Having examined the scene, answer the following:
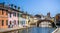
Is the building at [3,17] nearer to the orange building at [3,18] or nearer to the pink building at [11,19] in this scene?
the orange building at [3,18]

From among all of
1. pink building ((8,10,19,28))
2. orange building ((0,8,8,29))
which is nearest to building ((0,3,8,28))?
orange building ((0,8,8,29))

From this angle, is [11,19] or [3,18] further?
[11,19]

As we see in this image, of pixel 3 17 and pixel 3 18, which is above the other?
pixel 3 17

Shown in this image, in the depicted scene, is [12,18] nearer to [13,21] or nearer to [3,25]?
[13,21]

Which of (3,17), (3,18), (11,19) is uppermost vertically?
(3,17)

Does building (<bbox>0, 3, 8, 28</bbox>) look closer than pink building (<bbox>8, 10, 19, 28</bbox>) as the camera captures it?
Yes

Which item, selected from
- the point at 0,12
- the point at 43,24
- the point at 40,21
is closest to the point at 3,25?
Result: the point at 0,12

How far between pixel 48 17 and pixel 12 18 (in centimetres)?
1792

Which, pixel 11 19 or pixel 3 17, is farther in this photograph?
pixel 11 19

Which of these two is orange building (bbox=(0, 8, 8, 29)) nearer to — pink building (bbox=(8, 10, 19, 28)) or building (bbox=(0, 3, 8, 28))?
building (bbox=(0, 3, 8, 28))

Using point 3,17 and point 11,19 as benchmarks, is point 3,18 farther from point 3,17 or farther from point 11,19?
point 11,19

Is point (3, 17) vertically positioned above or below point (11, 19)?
above

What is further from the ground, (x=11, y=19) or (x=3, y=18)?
(x=3, y=18)

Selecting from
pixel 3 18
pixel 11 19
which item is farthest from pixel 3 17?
pixel 11 19
